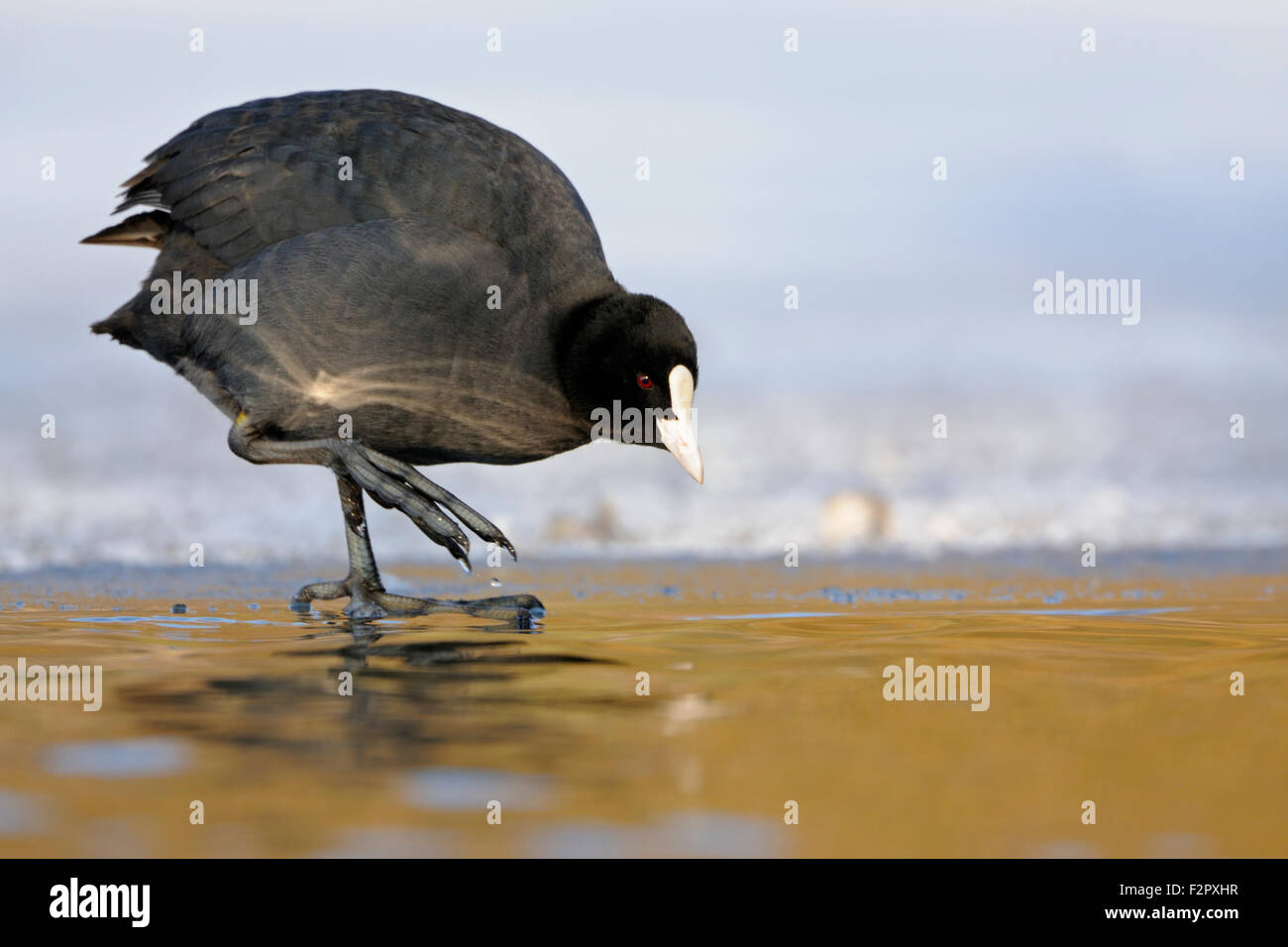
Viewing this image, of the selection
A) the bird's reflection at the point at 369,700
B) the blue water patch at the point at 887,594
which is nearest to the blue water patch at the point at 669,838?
the bird's reflection at the point at 369,700

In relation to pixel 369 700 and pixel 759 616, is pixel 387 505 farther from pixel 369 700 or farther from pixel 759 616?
pixel 369 700

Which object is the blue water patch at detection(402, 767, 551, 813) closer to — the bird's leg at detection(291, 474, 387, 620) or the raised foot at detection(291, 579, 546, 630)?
the raised foot at detection(291, 579, 546, 630)

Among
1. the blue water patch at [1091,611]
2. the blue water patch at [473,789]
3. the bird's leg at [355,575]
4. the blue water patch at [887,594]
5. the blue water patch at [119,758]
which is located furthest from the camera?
the blue water patch at [887,594]

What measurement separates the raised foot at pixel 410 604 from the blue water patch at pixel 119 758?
242cm

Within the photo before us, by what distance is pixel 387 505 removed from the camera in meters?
5.63

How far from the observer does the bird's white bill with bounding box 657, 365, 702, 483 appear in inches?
220

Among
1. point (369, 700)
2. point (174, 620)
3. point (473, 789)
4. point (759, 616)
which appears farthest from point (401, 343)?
point (473, 789)

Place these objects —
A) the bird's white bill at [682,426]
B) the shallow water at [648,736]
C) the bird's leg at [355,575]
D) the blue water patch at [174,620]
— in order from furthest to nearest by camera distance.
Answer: the bird's leg at [355,575], the bird's white bill at [682,426], the blue water patch at [174,620], the shallow water at [648,736]

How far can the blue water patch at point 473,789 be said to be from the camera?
2713 millimetres

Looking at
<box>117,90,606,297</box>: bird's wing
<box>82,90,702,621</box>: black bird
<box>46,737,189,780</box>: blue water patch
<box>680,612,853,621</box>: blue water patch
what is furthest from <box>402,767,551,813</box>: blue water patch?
<box>117,90,606,297</box>: bird's wing

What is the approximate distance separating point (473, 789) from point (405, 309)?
3.14 meters

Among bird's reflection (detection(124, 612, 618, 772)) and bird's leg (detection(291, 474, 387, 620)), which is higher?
bird's leg (detection(291, 474, 387, 620))

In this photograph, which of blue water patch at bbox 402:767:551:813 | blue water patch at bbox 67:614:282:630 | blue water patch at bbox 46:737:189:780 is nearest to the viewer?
blue water patch at bbox 402:767:551:813

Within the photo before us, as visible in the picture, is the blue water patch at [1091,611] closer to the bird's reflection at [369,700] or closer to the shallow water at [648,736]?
the shallow water at [648,736]
